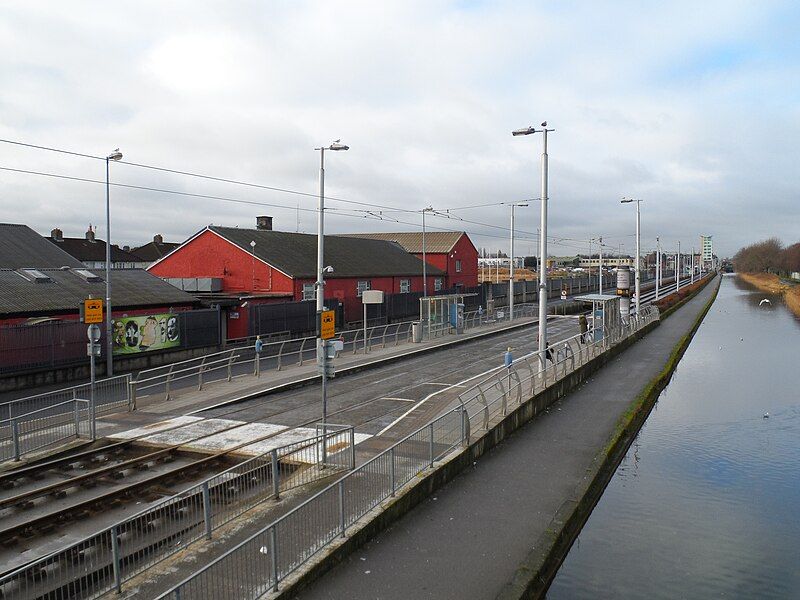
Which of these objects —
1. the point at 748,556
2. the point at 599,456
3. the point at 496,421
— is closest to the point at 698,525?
the point at 748,556

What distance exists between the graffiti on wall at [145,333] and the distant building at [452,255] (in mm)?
37406

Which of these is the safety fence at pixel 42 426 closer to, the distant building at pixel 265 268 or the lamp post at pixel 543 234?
the lamp post at pixel 543 234

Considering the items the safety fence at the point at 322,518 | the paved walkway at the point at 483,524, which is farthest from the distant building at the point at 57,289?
the paved walkway at the point at 483,524

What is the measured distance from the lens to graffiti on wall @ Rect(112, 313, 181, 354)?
89.8ft

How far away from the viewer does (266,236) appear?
156 feet

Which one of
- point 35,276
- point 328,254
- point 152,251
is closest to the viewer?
point 35,276

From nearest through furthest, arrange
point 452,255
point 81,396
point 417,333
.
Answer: point 81,396 < point 417,333 < point 452,255

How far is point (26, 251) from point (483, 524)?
3600 cm

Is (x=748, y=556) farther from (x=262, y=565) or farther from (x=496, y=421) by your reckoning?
(x=262, y=565)

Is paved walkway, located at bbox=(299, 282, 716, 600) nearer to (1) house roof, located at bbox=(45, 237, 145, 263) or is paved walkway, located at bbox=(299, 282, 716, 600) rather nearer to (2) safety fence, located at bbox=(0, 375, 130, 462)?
(2) safety fence, located at bbox=(0, 375, 130, 462)

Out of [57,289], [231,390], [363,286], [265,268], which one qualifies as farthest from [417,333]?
[57,289]

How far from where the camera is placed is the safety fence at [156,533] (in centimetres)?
806

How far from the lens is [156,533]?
33.0 feet

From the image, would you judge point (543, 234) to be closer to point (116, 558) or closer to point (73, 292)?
point (116, 558)
